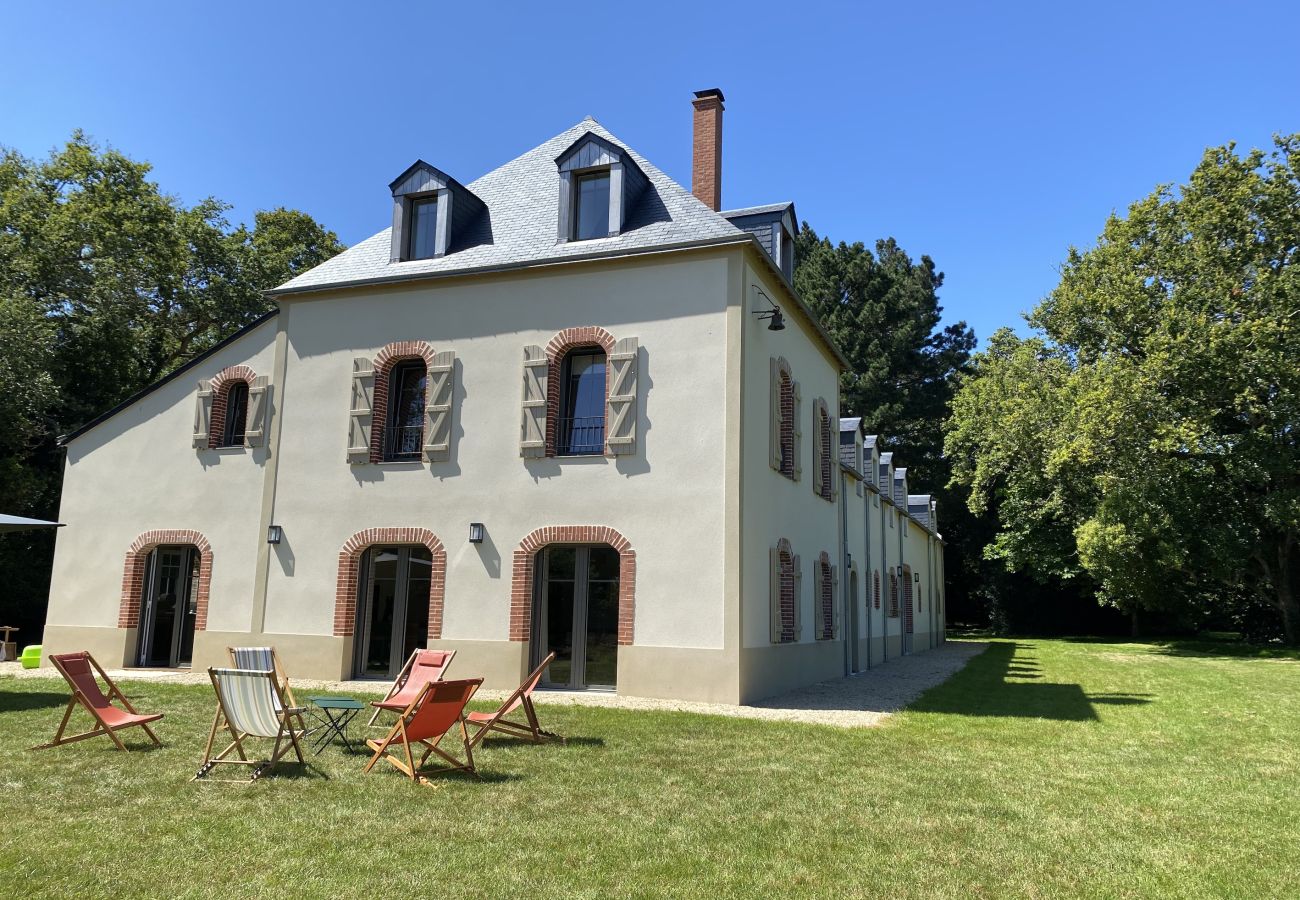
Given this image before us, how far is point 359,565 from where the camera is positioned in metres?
15.0

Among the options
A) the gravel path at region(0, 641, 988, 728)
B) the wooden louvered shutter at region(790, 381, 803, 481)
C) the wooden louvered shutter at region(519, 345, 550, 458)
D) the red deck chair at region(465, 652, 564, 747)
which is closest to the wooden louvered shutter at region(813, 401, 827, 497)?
the wooden louvered shutter at region(790, 381, 803, 481)

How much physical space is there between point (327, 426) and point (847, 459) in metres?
11.7

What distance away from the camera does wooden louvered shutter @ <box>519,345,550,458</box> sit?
14062 millimetres

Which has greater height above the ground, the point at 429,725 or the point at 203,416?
the point at 203,416

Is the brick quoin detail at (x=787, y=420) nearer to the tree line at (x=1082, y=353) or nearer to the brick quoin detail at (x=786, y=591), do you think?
the brick quoin detail at (x=786, y=591)

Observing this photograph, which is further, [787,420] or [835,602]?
[835,602]

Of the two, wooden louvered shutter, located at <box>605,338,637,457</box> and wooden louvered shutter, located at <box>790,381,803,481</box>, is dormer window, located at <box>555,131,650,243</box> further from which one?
wooden louvered shutter, located at <box>790,381,803,481</box>

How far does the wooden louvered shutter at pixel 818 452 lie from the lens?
17592mm

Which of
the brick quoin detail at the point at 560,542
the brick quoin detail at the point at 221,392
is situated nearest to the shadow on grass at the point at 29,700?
the brick quoin detail at the point at 221,392

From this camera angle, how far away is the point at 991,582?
4525 centimetres

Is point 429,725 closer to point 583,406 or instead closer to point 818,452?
point 583,406

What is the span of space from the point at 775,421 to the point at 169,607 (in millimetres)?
11323

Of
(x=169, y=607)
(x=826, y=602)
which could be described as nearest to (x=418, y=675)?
(x=169, y=607)

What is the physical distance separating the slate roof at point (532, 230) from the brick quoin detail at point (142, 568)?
4.63 m
